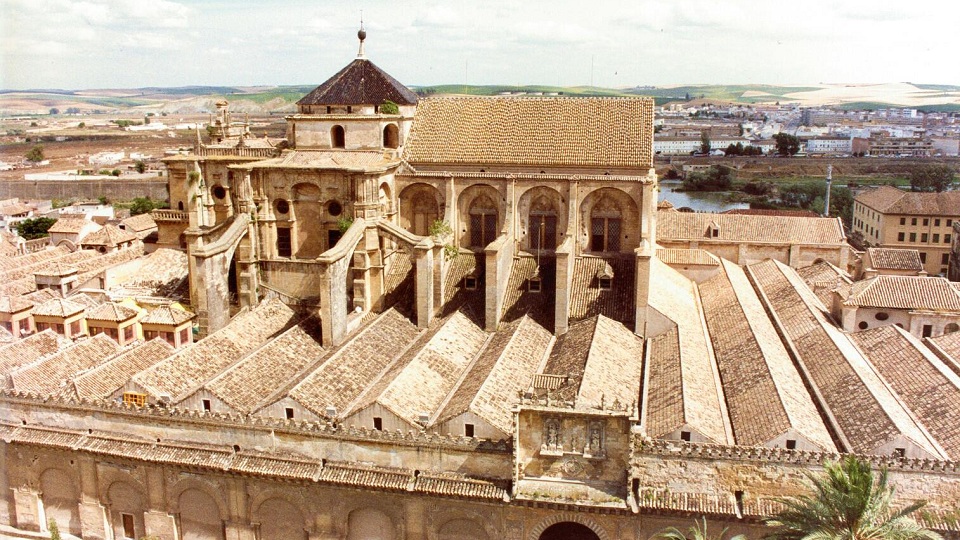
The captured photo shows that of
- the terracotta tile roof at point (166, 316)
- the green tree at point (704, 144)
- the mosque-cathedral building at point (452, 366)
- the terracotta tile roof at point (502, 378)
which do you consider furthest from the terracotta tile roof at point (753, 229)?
the green tree at point (704, 144)

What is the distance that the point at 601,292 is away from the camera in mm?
32469

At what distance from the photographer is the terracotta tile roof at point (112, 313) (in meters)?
34.9

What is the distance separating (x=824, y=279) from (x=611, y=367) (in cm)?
2039

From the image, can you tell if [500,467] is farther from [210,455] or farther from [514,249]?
[514,249]

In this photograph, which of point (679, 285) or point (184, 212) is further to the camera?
point (184, 212)

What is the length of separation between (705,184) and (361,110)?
97.5 meters

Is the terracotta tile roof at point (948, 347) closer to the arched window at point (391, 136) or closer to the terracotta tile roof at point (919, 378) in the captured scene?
the terracotta tile roof at point (919, 378)

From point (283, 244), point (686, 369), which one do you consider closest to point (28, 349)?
point (283, 244)

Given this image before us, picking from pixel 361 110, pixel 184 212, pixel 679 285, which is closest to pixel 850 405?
pixel 679 285

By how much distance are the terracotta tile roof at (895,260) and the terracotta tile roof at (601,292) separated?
1903cm

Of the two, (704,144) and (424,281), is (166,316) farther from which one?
(704,144)

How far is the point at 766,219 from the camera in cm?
4788

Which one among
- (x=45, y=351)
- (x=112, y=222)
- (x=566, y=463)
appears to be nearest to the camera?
(x=566, y=463)

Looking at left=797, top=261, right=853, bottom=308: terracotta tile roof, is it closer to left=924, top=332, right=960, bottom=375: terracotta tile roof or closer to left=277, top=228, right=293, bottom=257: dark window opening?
left=924, top=332, right=960, bottom=375: terracotta tile roof
